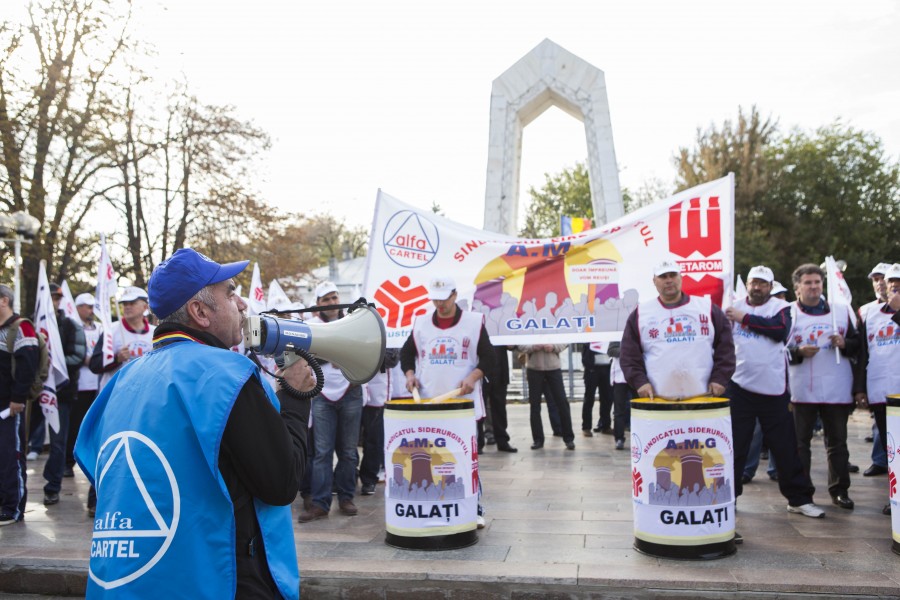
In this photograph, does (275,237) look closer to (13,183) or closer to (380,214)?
(13,183)

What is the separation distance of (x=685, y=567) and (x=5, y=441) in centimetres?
581

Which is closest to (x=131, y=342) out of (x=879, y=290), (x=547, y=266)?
(x=547, y=266)

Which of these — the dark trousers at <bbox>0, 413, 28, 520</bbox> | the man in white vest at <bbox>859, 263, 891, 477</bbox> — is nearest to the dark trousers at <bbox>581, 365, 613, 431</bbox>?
the man in white vest at <bbox>859, 263, 891, 477</bbox>

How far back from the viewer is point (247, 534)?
2.42 m

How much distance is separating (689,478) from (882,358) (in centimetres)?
299

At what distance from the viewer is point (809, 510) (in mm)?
6617

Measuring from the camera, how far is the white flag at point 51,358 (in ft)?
26.1

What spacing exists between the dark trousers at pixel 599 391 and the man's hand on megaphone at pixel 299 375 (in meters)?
10.2

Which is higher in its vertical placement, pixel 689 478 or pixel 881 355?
pixel 881 355

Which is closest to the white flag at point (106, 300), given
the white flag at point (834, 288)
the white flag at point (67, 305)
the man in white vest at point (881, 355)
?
the white flag at point (67, 305)

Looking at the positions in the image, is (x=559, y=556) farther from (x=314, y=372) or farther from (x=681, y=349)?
(x=314, y=372)

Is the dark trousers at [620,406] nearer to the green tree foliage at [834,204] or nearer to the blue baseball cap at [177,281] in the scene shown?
the blue baseball cap at [177,281]

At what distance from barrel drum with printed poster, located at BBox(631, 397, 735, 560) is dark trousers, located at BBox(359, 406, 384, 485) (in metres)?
3.84

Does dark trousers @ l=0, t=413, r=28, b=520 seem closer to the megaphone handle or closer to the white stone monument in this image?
the megaphone handle
